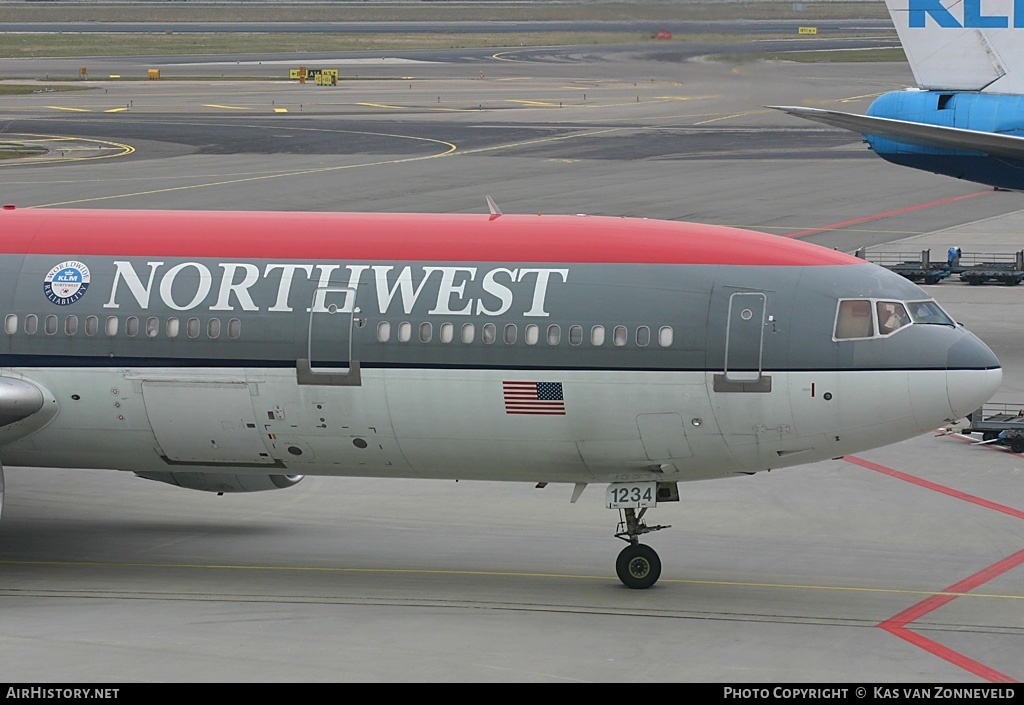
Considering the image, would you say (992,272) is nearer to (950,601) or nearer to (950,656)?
(950,601)

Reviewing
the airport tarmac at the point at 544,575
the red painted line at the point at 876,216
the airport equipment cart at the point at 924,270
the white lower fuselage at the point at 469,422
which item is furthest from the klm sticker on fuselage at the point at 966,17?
the white lower fuselage at the point at 469,422

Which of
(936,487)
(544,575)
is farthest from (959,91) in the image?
(544,575)

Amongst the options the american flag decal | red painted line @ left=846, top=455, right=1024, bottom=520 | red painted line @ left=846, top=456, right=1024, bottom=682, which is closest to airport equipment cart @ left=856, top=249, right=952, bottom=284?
red painted line @ left=846, top=455, right=1024, bottom=520

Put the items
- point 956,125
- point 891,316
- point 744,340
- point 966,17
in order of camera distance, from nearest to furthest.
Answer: point 744,340
point 891,316
point 966,17
point 956,125

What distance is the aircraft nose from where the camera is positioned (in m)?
21.4

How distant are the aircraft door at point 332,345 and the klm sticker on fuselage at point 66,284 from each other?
380 centimetres

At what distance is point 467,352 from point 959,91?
86.8 ft

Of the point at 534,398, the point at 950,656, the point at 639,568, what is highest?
the point at 534,398

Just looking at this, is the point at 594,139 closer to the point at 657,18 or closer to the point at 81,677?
the point at 657,18

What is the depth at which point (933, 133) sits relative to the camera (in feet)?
135
